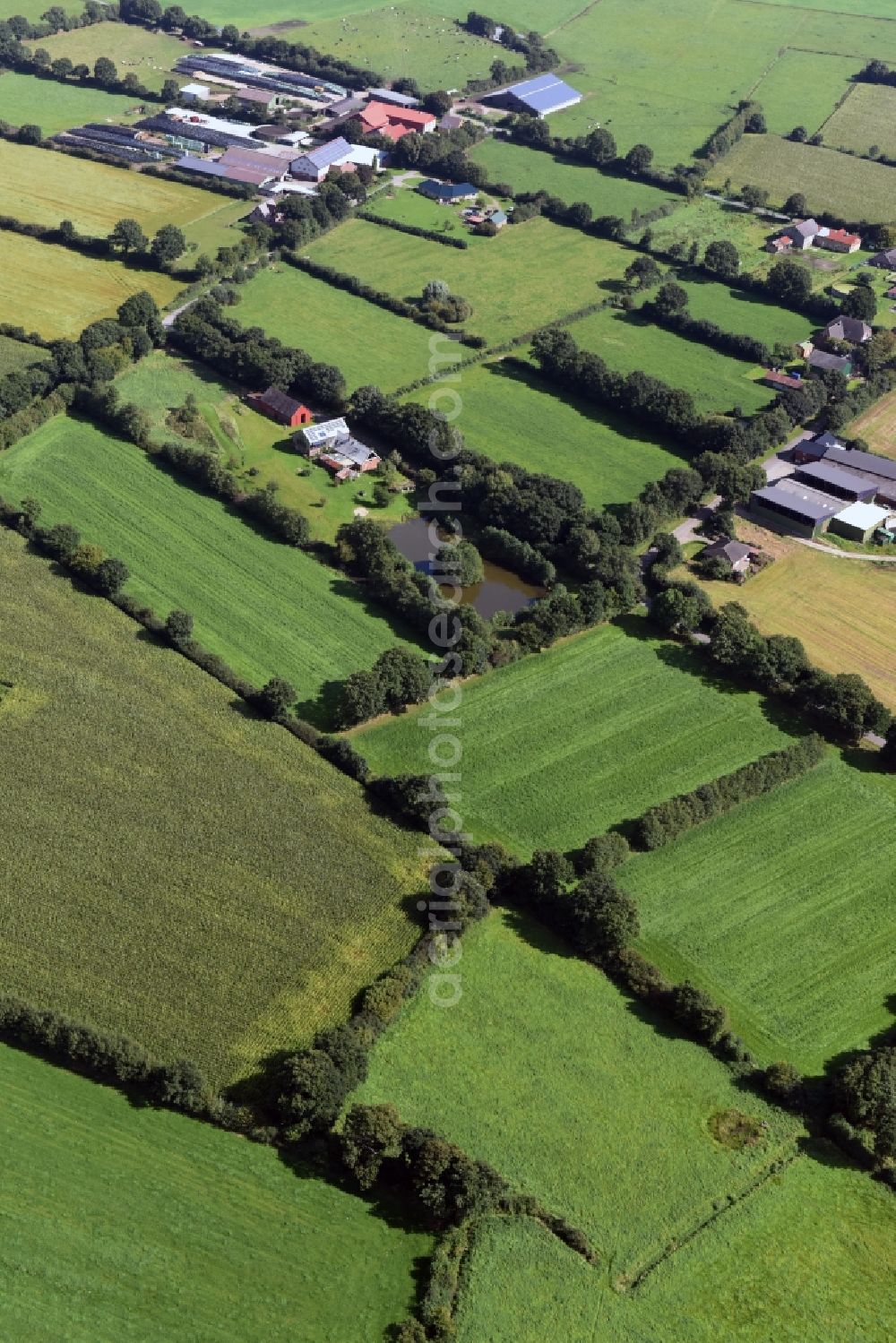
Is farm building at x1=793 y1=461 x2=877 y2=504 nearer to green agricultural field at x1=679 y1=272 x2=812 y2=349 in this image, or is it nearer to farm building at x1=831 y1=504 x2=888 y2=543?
farm building at x1=831 y1=504 x2=888 y2=543

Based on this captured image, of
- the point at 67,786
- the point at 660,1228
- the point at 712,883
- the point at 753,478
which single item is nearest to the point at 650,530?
the point at 753,478

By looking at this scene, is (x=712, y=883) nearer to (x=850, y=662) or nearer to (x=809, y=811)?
(x=809, y=811)

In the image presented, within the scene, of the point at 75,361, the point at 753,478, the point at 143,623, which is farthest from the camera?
the point at 75,361

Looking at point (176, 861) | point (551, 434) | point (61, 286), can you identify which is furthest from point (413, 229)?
point (176, 861)

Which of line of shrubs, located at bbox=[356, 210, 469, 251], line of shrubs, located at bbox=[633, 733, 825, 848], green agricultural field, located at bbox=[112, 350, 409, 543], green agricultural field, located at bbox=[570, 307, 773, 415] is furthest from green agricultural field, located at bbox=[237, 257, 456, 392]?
line of shrubs, located at bbox=[633, 733, 825, 848]

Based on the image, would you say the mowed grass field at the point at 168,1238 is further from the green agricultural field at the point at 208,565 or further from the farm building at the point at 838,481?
the farm building at the point at 838,481

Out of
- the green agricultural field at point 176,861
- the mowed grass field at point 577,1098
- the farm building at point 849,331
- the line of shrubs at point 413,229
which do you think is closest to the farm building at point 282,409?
the green agricultural field at point 176,861

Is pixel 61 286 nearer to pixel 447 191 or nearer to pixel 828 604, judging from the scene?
pixel 447 191
